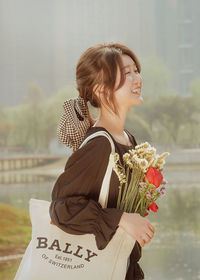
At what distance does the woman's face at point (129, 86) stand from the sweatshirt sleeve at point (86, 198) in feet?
0.47

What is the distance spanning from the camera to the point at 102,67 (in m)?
1.06

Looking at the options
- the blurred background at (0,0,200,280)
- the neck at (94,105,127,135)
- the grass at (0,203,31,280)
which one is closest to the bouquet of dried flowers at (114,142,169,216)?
the neck at (94,105,127,135)

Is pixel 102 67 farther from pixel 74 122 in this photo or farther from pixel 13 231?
pixel 13 231

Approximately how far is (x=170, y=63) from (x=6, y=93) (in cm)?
134

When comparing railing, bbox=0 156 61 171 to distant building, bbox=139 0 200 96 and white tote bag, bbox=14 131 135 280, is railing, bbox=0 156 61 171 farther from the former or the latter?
white tote bag, bbox=14 131 135 280

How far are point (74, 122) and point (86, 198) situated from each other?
0.21m

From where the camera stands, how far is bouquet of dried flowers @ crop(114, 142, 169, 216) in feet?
3.17

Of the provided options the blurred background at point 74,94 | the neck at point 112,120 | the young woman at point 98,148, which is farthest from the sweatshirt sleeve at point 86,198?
the blurred background at point 74,94

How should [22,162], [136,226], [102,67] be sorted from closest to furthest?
1. [136,226]
2. [102,67]
3. [22,162]

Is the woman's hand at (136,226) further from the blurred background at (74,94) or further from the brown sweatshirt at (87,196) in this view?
the blurred background at (74,94)

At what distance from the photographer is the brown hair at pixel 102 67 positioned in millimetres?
1053

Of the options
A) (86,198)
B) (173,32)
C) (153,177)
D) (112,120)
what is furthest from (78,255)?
(173,32)

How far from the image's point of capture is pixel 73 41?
379 cm

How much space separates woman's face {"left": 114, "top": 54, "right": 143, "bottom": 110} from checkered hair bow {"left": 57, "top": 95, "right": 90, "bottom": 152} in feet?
0.31
